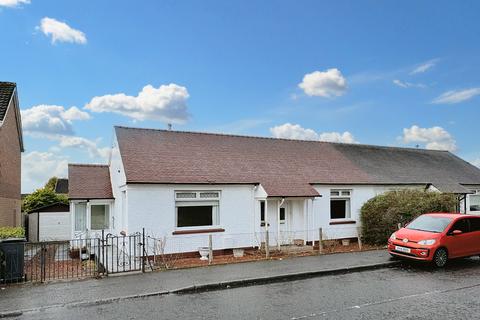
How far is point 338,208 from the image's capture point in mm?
18578

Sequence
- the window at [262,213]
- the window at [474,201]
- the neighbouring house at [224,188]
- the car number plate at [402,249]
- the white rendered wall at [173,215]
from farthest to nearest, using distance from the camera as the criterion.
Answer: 1. the window at [474,201]
2. the window at [262,213]
3. the neighbouring house at [224,188]
4. the white rendered wall at [173,215]
5. the car number plate at [402,249]

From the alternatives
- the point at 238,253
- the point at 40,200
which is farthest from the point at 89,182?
the point at 40,200

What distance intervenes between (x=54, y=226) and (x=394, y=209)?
20167 millimetres

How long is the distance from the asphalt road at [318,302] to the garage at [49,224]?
1848 centimetres

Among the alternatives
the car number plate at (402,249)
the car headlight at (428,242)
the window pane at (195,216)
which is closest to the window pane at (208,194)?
the window pane at (195,216)

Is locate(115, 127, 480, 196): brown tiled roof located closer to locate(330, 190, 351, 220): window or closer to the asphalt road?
locate(330, 190, 351, 220): window

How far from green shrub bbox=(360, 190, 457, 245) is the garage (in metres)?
17.9

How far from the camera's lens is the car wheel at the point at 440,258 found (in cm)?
1184

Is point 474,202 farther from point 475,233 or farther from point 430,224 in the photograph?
point 430,224

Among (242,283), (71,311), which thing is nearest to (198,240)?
(242,283)

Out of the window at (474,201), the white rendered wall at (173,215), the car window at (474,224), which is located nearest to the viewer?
the car window at (474,224)

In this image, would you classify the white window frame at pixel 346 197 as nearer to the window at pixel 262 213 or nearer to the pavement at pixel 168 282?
the window at pixel 262 213

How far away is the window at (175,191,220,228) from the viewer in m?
14.7

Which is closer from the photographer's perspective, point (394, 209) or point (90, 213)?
point (394, 209)
